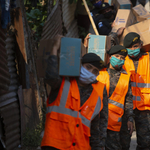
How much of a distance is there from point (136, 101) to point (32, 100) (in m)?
2.24

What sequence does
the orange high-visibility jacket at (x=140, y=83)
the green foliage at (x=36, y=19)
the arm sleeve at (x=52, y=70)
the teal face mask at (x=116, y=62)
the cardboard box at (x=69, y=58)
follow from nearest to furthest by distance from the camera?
the arm sleeve at (x=52, y=70), the cardboard box at (x=69, y=58), the teal face mask at (x=116, y=62), the orange high-visibility jacket at (x=140, y=83), the green foliage at (x=36, y=19)

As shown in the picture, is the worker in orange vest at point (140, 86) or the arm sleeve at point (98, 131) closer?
the arm sleeve at point (98, 131)

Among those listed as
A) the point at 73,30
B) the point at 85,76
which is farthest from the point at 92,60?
the point at 73,30

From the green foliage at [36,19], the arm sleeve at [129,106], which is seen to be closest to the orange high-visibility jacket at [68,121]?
the arm sleeve at [129,106]

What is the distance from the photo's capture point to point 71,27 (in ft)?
25.3

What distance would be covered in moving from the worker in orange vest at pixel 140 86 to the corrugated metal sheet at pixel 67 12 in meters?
2.82

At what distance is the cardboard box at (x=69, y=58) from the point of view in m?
2.41

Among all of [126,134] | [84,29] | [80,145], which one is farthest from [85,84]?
[84,29]

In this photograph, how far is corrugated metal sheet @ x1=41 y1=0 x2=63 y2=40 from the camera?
5859 millimetres

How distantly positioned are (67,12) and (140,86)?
3542mm

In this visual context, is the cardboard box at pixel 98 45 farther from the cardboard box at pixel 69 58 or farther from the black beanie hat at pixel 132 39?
Result: the cardboard box at pixel 69 58

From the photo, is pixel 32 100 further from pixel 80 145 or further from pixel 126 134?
pixel 80 145

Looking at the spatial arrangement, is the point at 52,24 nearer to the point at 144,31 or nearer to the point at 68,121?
the point at 144,31

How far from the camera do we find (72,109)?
2518 mm
